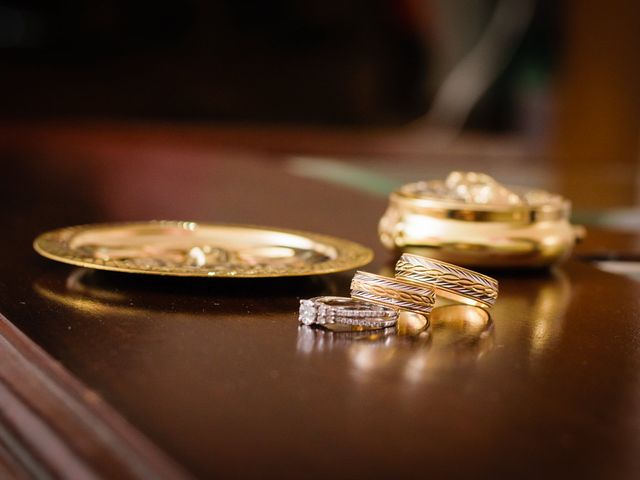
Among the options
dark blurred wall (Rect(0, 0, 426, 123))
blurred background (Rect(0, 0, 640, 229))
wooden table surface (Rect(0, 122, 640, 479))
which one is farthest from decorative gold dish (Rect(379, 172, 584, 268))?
dark blurred wall (Rect(0, 0, 426, 123))

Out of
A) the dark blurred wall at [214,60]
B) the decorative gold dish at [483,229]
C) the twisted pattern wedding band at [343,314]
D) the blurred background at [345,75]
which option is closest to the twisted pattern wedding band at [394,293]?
the twisted pattern wedding band at [343,314]

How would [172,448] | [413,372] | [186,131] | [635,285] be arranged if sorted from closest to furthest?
[172,448] → [413,372] → [635,285] → [186,131]

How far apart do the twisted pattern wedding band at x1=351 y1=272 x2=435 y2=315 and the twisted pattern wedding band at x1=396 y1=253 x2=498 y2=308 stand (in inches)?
0.8

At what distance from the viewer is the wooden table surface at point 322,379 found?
39 cm

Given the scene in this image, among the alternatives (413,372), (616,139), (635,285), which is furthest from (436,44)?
(413,372)

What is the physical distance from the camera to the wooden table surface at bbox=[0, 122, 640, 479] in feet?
1.28

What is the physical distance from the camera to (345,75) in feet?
13.3

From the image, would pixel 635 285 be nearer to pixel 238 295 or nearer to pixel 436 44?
pixel 238 295

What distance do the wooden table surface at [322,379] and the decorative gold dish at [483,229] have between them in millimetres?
22

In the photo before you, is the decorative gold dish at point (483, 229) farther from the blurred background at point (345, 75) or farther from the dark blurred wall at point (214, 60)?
the dark blurred wall at point (214, 60)

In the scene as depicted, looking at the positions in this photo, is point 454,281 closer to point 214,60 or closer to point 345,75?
point 214,60

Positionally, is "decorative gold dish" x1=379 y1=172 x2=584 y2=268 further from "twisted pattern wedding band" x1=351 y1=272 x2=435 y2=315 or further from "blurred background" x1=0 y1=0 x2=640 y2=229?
"blurred background" x1=0 y1=0 x2=640 y2=229

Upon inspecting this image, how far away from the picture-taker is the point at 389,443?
0.40m

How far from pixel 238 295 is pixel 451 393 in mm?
236
